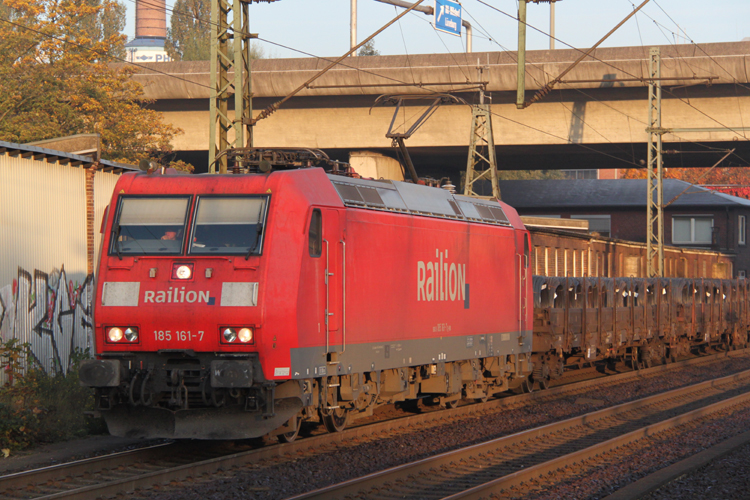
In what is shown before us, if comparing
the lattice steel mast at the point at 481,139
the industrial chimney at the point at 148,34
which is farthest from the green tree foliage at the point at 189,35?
the lattice steel mast at the point at 481,139

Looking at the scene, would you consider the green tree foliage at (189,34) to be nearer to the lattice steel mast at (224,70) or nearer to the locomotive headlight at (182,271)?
the lattice steel mast at (224,70)

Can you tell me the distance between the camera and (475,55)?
32.3 m

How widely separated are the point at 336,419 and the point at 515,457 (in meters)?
2.57

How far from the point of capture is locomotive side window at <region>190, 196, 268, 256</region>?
435 inches

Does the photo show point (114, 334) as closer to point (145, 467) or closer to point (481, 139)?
point (145, 467)

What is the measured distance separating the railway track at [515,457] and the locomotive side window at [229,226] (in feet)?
10.2

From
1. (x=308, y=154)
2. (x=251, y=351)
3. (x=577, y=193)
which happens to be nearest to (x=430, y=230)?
(x=308, y=154)

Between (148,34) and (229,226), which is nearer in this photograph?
(229,226)

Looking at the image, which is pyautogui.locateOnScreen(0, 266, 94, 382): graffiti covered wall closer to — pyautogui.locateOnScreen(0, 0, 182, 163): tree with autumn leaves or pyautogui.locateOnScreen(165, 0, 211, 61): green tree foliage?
pyautogui.locateOnScreen(0, 0, 182, 163): tree with autumn leaves

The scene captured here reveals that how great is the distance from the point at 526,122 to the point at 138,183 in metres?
23.3

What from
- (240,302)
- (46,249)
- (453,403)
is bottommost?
(453,403)

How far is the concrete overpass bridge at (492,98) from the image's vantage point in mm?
31609

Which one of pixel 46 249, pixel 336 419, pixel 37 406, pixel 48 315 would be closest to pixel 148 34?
pixel 46 249

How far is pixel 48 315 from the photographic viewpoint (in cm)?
1641
